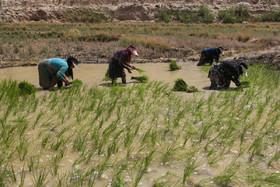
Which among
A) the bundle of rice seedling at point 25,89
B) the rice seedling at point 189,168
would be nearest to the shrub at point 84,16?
the bundle of rice seedling at point 25,89

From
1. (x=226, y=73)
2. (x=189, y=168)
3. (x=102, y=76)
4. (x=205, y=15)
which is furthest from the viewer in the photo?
(x=205, y=15)

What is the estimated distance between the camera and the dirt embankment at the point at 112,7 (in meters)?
41.8

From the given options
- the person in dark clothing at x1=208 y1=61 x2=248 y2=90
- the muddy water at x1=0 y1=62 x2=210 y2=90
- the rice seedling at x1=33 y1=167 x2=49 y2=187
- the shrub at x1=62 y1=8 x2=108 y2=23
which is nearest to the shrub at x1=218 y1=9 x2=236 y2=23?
the shrub at x1=62 y1=8 x2=108 y2=23

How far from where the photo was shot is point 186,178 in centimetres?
283

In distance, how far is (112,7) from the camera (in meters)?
48.4

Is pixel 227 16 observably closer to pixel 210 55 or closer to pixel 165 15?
pixel 165 15

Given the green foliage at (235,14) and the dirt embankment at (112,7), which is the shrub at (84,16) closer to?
the dirt embankment at (112,7)

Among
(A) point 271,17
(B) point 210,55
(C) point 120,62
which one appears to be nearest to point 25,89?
(C) point 120,62

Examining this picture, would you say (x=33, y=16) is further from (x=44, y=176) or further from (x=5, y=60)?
(x=44, y=176)

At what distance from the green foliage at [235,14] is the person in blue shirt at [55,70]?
42155 mm

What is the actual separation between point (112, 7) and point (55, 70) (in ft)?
146

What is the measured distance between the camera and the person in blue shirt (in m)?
6.34

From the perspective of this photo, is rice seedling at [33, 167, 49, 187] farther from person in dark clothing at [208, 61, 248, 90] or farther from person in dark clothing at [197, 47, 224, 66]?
person in dark clothing at [197, 47, 224, 66]

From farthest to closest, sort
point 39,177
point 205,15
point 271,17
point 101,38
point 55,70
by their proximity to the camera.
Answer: point 205,15, point 271,17, point 101,38, point 55,70, point 39,177
